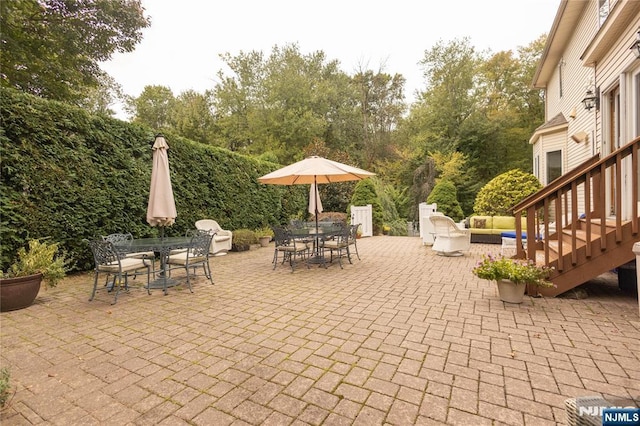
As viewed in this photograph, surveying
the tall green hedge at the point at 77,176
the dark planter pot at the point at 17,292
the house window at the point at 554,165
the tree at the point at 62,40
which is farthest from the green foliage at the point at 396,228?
the tree at the point at 62,40

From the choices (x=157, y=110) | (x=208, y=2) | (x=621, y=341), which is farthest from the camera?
(x=157, y=110)

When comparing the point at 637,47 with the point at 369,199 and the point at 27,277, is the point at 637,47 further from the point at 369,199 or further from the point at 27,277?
the point at 27,277

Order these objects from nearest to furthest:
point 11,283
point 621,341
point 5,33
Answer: point 621,341 < point 11,283 < point 5,33

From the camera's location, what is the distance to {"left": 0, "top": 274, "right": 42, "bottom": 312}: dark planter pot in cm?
378

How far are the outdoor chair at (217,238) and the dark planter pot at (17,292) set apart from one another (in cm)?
392

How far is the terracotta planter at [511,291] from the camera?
3.72 m

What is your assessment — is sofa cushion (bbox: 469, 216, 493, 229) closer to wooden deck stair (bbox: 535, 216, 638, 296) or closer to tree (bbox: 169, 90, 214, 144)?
wooden deck stair (bbox: 535, 216, 638, 296)

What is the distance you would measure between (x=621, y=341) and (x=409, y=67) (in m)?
22.3

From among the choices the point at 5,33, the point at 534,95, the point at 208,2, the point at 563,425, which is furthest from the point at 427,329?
the point at 534,95

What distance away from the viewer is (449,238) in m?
7.19

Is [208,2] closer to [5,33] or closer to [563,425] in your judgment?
[5,33]

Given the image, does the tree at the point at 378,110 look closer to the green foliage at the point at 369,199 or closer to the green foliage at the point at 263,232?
the green foliage at the point at 369,199

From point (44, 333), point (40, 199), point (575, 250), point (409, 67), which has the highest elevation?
point (409, 67)

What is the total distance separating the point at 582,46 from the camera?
26.1 feet
